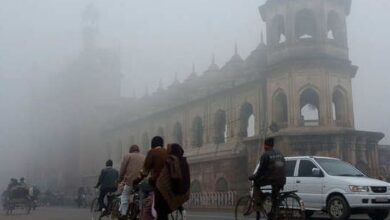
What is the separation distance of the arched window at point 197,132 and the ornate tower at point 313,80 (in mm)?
8822

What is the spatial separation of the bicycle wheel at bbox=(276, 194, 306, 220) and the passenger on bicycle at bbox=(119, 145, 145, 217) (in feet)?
9.62

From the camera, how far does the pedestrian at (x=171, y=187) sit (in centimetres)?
746

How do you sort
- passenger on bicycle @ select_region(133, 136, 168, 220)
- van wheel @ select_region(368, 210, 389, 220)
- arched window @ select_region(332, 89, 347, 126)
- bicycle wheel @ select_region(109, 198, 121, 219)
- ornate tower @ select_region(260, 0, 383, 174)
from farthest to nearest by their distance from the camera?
arched window @ select_region(332, 89, 347, 126) → ornate tower @ select_region(260, 0, 383, 174) → van wheel @ select_region(368, 210, 389, 220) → bicycle wheel @ select_region(109, 198, 121, 219) → passenger on bicycle @ select_region(133, 136, 168, 220)

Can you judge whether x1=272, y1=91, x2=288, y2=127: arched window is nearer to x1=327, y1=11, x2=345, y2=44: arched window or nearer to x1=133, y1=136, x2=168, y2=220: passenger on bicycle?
x1=327, y1=11, x2=345, y2=44: arched window

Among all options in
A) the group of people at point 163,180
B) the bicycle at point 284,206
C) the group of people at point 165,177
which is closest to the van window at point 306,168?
the bicycle at point 284,206

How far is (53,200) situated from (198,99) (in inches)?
593

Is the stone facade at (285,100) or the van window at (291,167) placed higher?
the stone facade at (285,100)

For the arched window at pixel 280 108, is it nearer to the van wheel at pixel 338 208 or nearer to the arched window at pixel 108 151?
the van wheel at pixel 338 208

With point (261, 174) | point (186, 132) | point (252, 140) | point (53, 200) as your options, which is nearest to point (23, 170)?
point (53, 200)

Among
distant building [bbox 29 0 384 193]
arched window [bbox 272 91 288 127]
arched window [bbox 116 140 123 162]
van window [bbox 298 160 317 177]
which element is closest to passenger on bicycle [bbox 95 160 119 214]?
van window [bbox 298 160 317 177]

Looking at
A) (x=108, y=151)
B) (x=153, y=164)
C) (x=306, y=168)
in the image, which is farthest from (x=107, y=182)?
(x=108, y=151)

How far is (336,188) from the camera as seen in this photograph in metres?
12.6

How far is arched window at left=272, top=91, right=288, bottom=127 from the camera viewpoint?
26391 millimetres

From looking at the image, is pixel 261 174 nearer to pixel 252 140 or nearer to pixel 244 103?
pixel 252 140
